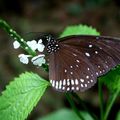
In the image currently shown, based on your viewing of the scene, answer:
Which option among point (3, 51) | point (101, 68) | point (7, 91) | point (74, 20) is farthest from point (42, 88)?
point (74, 20)

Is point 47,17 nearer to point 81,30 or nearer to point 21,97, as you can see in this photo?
point 81,30

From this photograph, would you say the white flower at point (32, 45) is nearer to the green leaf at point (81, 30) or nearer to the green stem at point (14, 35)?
the green stem at point (14, 35)

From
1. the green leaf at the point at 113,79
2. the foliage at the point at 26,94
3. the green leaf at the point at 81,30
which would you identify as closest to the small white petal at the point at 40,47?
the foliage at the point at 26,94

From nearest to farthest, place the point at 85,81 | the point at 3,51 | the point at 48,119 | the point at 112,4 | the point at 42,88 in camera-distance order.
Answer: the point at 85,81 < the point at 42,88 < the point at 48,119 < the point at 3,51 < the point at 112,4

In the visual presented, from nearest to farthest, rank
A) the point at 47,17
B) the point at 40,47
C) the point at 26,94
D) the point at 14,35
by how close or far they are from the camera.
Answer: the point at 14,35
the point at 40,47
the point at 26,94
the point at 47,17

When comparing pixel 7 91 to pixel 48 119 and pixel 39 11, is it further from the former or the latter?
pixel 39 11

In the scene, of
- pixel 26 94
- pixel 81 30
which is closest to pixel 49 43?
pixel 26 94
